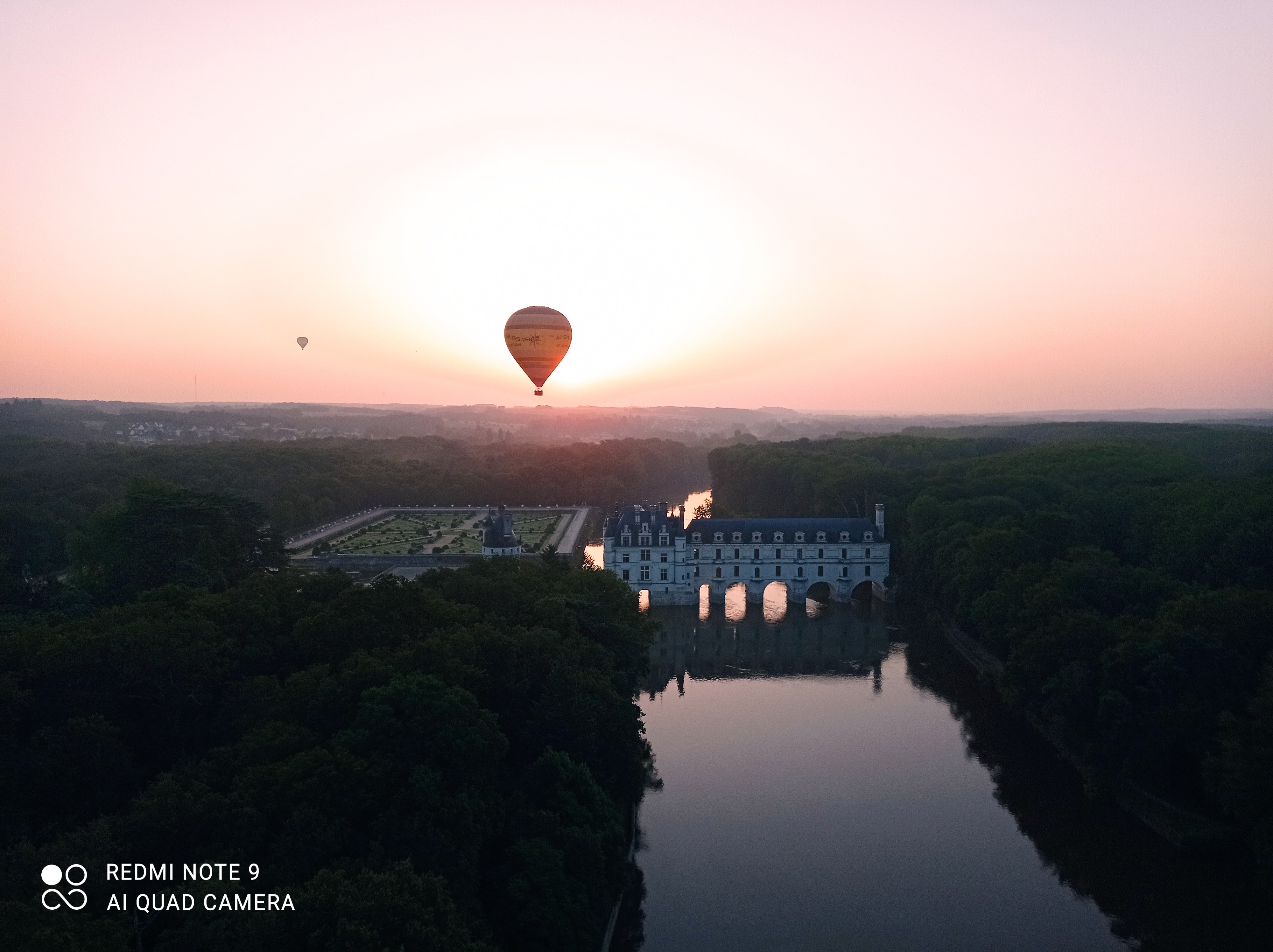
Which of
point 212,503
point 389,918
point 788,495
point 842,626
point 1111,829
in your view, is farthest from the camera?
point 788,495

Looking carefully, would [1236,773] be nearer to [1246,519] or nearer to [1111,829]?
[1111,829]

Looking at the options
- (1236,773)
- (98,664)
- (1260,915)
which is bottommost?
(1260,915)

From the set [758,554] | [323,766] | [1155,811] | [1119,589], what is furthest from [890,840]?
[758,554]

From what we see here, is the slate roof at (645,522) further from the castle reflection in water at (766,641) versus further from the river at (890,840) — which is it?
the river at (890,840)

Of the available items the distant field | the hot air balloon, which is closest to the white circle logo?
the hot air balloon

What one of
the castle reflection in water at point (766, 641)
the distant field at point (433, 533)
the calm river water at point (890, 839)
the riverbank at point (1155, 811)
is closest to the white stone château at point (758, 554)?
the castle reflection in water at point (766, 641)

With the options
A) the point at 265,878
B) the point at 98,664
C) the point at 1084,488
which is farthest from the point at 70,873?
the point at 1084,488
